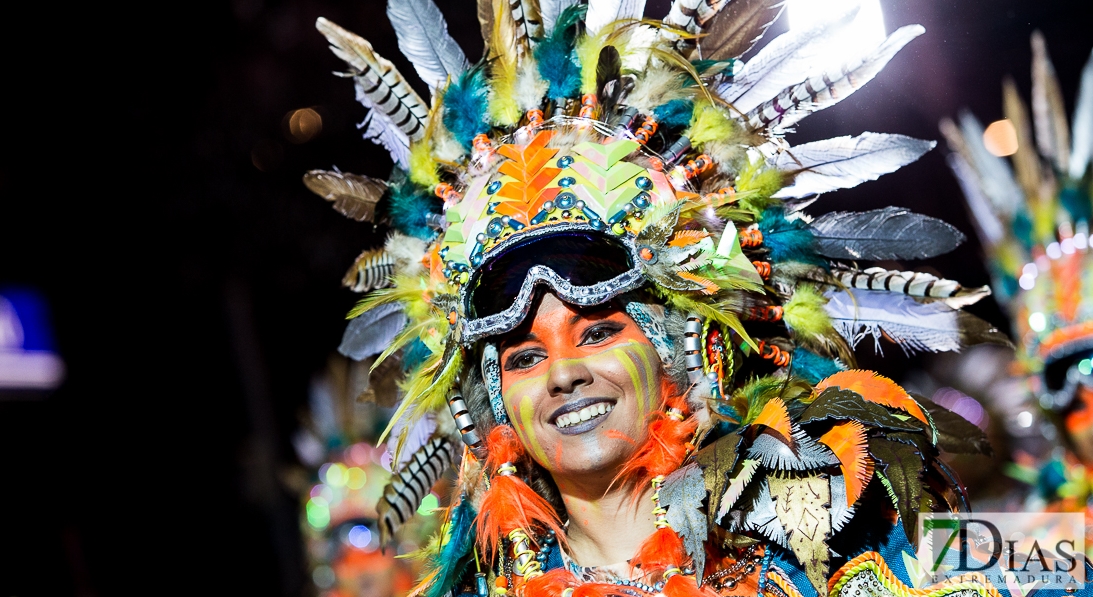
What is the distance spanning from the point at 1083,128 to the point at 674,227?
1.98 meters

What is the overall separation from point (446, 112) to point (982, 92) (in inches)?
54.0

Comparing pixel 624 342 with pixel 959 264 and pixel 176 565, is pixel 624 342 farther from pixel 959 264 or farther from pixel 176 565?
pixel 176 565

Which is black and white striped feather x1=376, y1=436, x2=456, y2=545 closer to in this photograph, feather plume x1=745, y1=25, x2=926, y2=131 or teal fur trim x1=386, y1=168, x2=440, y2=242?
teal fur trim x1=386, y1=168, x2=440, y2=242

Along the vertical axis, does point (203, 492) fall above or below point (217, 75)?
below

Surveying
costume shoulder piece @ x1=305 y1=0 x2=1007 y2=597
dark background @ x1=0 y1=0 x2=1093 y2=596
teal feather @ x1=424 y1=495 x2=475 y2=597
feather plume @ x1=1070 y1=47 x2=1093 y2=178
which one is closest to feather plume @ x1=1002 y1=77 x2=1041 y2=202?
feather plume @ x1=1070 y1=47 x2=1093 y2=178

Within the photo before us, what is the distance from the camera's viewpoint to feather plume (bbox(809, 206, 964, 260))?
2.29m

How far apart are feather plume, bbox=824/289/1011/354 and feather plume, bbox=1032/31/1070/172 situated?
0.71 metres

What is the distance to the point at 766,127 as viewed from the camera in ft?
7.66

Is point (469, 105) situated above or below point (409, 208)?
above

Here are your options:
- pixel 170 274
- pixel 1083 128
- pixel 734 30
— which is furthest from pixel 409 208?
pixel 170 274

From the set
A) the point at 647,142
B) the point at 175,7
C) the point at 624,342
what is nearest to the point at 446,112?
the point at 647,142

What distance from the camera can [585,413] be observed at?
2088 mm

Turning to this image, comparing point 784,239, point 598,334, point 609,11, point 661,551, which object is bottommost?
point 661,551

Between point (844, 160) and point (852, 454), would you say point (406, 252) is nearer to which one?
point (844, 160)
